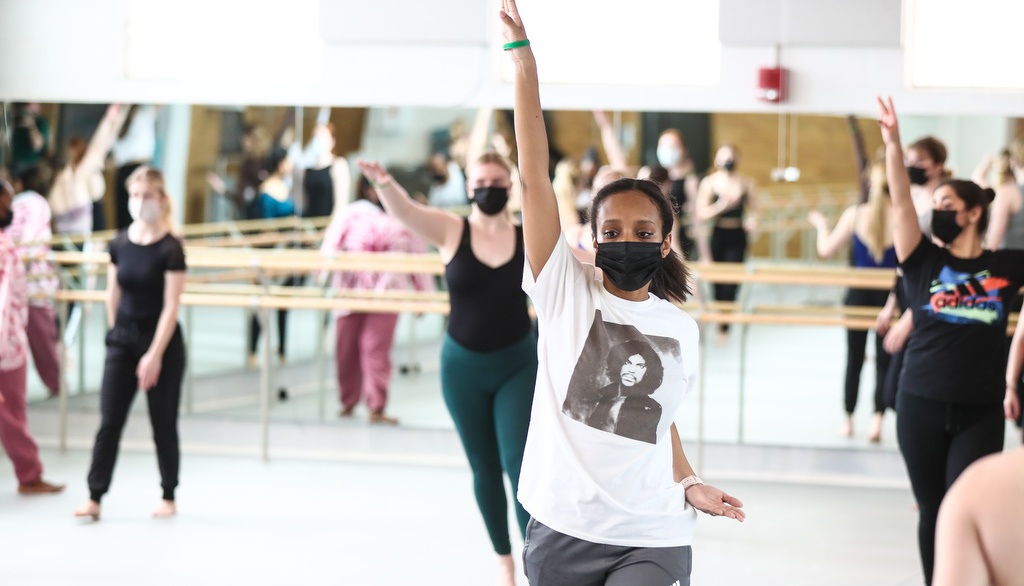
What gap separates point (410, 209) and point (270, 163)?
3253mm

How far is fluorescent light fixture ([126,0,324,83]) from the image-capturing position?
593 centimetres

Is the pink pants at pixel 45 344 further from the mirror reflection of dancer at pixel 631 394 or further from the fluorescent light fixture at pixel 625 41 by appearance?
the mirror reflection of dancer at pixel 631 394

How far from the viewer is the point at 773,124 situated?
6289 mm

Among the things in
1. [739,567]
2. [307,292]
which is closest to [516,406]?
[739,567]

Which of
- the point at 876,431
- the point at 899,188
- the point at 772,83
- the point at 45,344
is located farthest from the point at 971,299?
the point at 45,344

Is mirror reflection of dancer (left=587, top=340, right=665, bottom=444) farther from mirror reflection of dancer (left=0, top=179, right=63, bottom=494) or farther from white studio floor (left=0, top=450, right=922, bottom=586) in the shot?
mirror reflection of dancer (left=0, top=179, right=63, bottom=494)

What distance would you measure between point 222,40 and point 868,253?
3785mm

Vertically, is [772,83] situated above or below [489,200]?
above

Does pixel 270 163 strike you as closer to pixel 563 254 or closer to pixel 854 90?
pixel 854 90

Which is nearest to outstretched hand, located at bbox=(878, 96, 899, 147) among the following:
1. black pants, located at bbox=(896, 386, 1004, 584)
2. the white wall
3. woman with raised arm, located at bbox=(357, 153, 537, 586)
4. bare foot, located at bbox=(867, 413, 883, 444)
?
black pants, located at bbox=(896, 386, 1004, 584)

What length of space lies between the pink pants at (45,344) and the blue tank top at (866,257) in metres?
4.52

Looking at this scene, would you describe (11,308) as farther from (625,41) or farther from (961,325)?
(961,325)

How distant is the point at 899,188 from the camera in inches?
136

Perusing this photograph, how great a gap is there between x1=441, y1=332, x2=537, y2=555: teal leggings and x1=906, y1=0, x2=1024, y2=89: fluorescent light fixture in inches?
117
